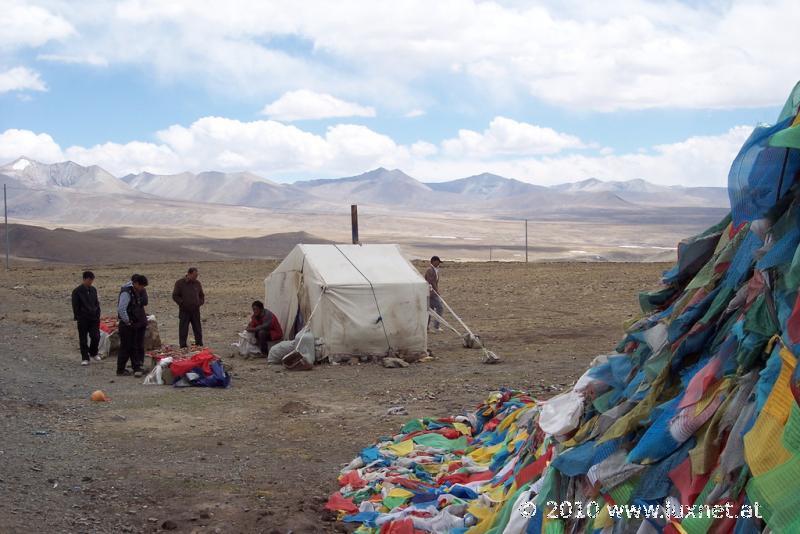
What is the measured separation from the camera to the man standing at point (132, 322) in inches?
463

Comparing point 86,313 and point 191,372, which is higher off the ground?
point 86,313

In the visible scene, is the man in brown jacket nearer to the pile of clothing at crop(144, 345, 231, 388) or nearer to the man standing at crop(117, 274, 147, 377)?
the man standing at crop(117, 274, 147, 377)

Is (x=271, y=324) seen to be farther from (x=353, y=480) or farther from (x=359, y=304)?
(x=353, y=480)

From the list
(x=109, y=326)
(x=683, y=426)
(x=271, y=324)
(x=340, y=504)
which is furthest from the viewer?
(x=109, y=326)

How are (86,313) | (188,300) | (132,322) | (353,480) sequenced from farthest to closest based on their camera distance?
(188,300), (86,313), (132,322), (353,480)

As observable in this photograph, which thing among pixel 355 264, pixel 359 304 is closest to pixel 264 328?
pixel 359 304

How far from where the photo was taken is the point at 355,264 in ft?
46.3

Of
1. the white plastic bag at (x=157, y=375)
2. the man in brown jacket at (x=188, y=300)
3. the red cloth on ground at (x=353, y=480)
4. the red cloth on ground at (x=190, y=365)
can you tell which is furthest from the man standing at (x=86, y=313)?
the red cloth on ground at (x=353, y=480)

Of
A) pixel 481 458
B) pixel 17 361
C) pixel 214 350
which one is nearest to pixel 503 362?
pixel 214 350

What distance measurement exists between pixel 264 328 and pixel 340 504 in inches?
294

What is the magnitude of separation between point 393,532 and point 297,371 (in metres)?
6.97

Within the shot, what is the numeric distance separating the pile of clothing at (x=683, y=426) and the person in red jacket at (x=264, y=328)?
23.6 ft

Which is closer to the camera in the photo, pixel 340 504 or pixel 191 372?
pixel 340 504

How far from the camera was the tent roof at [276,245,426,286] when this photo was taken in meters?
13.6
